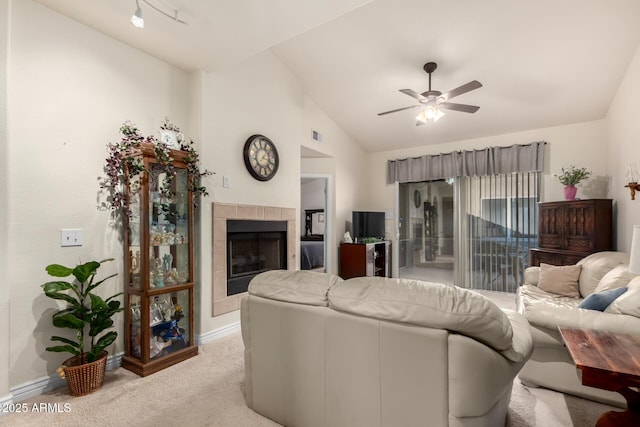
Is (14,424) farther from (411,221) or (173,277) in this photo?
(411,221)

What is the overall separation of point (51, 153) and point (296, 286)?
2045mm

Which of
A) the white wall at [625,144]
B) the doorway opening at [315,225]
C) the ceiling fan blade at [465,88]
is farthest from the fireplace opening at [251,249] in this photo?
the white wall at [625,144]

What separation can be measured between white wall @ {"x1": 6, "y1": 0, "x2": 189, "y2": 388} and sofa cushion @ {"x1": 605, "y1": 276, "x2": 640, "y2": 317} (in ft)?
11.7

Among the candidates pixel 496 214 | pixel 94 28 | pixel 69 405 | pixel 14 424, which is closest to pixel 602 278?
pixel 496 214

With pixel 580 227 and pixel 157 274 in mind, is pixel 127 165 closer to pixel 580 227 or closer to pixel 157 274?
pixel 157 274

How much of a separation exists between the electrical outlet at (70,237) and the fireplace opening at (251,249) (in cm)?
130

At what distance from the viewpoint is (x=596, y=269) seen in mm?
3012

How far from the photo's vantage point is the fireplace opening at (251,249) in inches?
136

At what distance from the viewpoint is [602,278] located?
2830mm

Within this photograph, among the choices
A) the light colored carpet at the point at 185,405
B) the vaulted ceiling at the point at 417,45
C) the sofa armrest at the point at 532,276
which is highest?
the vaulted ceiling at the point at 417,45

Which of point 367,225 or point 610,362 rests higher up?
point 367,225

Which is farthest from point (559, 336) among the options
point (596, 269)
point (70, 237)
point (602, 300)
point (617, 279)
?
point (70, 237)

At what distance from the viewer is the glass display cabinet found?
8.10 ft

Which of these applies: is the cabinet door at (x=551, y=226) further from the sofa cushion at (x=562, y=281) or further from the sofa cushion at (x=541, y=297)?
the sofa cushion at (x=541, y=297)
